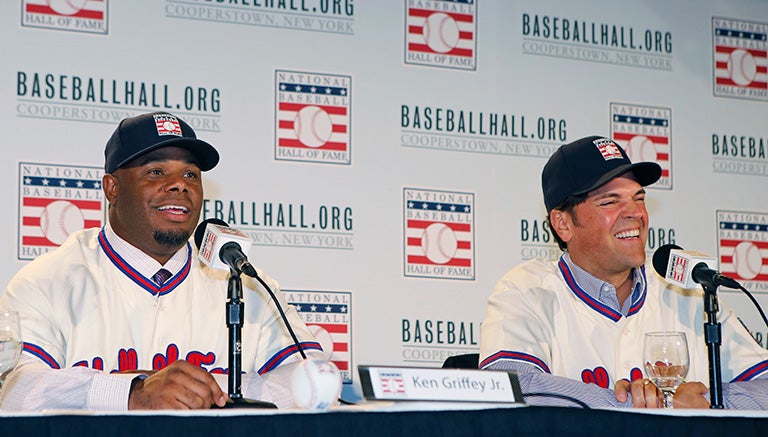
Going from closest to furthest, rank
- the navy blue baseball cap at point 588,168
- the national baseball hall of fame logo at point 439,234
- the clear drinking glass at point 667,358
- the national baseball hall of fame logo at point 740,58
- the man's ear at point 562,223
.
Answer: the clear drinking glass at point 667,358
the navy blue baseball cap at point 588,168
the man's ear at point 562,223
the national baseball hall of fame logo at point 439,234
the national baseball hall of fame logo at point 740,58

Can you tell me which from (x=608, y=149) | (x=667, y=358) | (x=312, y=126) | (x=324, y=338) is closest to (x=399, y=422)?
(x=667, y=358)

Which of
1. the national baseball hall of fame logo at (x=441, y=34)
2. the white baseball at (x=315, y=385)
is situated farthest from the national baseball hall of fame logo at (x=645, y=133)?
the white baseball at (x=315, y=385)

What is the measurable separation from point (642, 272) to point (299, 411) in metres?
2.05

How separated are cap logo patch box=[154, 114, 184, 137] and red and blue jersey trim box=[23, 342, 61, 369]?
73 cm

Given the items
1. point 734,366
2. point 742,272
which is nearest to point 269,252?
point 734,366

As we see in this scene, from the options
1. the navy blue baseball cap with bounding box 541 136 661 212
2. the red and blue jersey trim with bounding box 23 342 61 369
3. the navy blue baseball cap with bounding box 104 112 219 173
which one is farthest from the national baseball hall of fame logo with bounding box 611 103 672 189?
the red and blue jersey trim with bounding box 23 342 61 369

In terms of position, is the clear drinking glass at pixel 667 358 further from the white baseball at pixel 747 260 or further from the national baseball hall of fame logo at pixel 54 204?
the white baseball at pixel 747 260

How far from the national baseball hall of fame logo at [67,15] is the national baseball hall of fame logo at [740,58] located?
2.78 metres

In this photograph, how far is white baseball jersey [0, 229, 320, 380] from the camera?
3170mm

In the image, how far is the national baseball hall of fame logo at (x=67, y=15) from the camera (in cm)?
406

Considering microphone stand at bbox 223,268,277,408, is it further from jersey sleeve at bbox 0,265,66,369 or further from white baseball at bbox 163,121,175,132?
white baseball at bbox 163,121,175,132

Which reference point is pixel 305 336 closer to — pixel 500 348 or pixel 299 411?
pixel 500 348

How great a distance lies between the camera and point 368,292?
172 inches

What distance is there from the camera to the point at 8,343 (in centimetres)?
220
